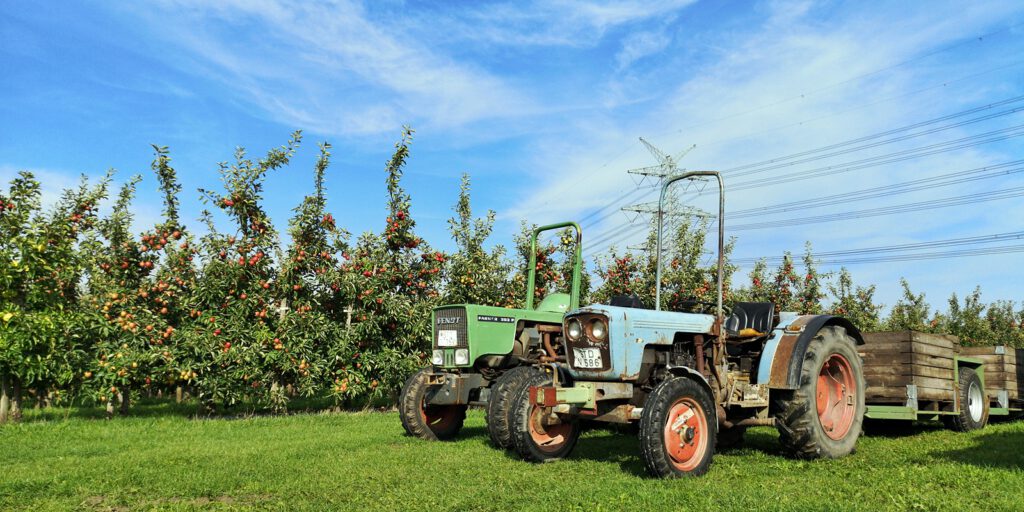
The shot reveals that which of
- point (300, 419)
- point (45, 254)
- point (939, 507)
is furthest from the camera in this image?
point (300, 419)

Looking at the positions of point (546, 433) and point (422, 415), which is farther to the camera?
point (422, 415)

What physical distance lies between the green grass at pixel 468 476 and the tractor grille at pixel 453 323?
1236 mm

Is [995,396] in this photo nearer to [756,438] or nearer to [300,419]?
[756,438]

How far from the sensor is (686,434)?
620 centimetres

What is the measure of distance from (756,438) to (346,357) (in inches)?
294

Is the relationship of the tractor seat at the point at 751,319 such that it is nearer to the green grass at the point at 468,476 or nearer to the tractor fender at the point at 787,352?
the tractor fender at the point at 787,352

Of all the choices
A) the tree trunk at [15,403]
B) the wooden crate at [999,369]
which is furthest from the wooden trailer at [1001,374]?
the tree trunk at [15,403]

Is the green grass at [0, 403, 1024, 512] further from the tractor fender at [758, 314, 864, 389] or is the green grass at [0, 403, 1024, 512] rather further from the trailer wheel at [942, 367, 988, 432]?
the tractor fender at [758, 314, 864, 389]

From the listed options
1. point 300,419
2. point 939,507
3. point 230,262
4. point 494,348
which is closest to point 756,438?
point 494,348

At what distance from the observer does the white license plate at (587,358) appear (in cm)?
642

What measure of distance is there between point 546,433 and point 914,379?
4780 mm

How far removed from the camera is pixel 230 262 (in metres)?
12.9

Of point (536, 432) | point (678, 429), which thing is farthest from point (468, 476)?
point (678, 429)

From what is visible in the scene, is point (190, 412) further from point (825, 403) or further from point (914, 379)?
point (914, 379)
